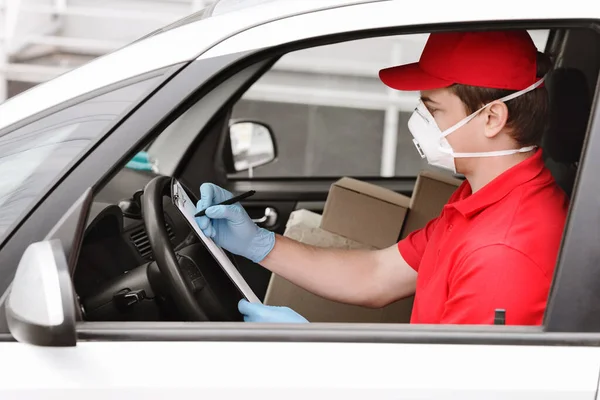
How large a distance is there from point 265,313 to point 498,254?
0.51 meters

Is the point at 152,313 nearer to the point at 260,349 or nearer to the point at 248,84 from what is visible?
the point at 260,349

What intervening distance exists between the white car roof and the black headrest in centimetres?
108

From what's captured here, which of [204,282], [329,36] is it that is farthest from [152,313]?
[329,36]

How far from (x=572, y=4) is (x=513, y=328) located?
22.0 inches

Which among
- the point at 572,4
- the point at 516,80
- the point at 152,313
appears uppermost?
the point at 572,4

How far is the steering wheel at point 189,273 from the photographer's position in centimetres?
190

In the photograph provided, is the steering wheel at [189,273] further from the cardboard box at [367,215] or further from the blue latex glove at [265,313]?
the cardboard box at [367,215]

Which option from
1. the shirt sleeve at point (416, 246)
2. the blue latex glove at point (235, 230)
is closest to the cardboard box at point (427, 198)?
the shirt sleeve at point (416, 246)

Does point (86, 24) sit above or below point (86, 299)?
above

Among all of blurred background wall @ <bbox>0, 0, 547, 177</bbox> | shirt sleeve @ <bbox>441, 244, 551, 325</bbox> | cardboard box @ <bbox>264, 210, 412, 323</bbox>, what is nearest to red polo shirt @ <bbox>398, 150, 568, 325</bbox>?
shirt sleeve @ <bbox>441, 244, 551, 325</bbox>

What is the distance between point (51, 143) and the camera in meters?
1.62

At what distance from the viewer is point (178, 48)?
5.33 ft

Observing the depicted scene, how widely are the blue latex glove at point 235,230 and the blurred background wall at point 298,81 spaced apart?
4.18 metres

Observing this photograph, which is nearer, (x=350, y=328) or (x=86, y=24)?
(x=350, y=328)
